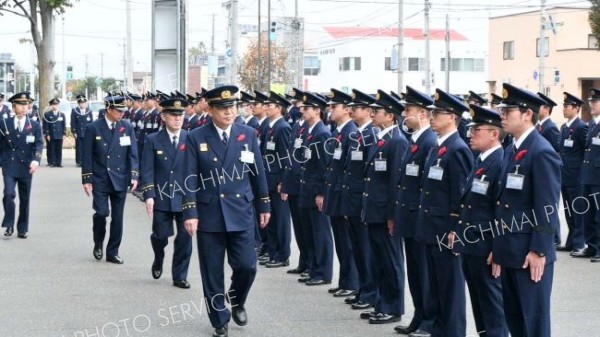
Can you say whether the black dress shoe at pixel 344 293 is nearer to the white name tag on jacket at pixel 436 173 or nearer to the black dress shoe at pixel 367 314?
the black dress shoe at pixel 367 314

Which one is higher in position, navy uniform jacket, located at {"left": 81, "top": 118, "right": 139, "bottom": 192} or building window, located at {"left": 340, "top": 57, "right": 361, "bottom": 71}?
building window, located at {"left": 340, "top": 57, "right": 361, "bottom": 71}

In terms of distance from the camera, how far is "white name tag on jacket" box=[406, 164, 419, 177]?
27.6 feet

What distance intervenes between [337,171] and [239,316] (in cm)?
204

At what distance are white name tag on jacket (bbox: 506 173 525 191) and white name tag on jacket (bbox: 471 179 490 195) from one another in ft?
0.83

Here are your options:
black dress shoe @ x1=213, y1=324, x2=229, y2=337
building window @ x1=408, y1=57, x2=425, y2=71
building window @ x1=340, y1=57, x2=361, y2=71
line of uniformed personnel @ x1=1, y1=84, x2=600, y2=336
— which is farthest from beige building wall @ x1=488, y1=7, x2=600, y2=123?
black dress shoe @ x1=213, y1=324, x2=229, y2=337

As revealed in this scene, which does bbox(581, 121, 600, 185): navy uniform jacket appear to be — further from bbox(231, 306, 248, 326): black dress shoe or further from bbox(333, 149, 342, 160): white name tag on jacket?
bbox(231, 306, 248, 326): black dress shoe

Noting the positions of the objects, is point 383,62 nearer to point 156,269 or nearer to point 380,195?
point 156,269

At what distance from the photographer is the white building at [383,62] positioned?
9144 cm

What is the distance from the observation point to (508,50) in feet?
225

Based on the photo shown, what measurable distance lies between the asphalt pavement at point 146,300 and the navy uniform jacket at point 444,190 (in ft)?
4.32

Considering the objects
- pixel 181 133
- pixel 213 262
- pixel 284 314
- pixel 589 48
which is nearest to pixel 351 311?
pixel 284 314

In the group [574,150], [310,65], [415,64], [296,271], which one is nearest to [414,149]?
[296,271]

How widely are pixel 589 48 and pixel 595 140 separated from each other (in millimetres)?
47656

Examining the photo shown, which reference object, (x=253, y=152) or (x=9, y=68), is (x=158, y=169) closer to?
(x=253, y=152)
